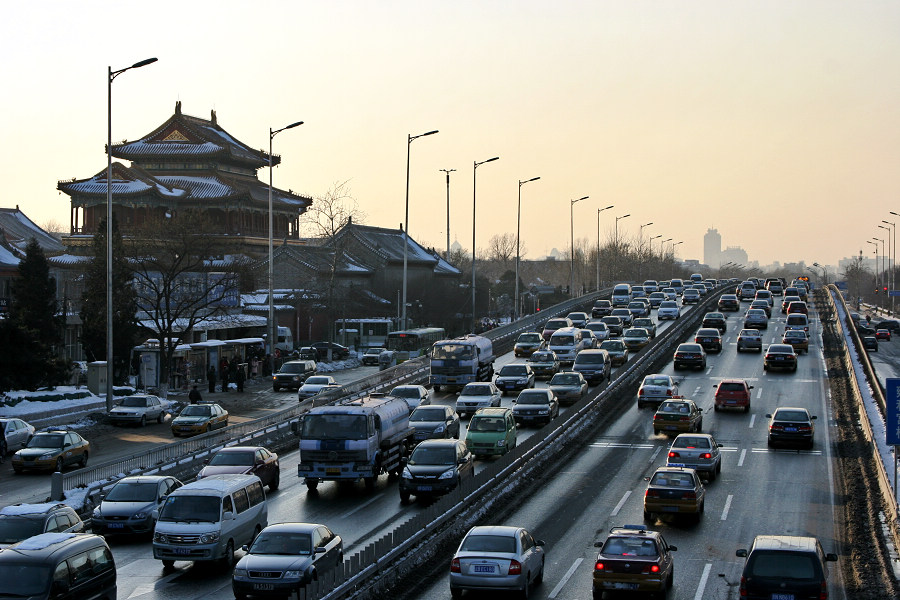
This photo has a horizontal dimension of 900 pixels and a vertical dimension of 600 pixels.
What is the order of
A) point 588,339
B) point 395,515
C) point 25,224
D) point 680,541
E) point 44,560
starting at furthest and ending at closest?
point 25,224, point 588,339, point 395,515, point 680,541, point 44,560

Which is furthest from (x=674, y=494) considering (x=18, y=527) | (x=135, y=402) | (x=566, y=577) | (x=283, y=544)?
(x=135, y=402)

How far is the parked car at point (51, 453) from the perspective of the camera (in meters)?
33.3

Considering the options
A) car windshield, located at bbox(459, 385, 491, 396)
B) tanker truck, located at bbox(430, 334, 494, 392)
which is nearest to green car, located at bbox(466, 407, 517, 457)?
car windshield, located at bbox(459, 385, 491, 396)

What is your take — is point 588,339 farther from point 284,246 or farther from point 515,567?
point 515,567

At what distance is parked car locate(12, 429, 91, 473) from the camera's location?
33.3 m

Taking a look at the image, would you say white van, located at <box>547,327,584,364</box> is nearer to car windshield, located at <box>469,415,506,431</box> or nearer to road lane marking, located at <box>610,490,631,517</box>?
car windshield, located at <box>469,415,506,431</box>

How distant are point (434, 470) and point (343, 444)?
115 inches

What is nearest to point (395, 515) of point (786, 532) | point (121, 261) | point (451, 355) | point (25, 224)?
point (786, 532)

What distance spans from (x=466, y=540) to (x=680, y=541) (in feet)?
22.3

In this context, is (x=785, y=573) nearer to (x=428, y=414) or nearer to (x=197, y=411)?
(x=428, y=414)

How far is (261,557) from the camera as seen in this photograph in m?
19.3

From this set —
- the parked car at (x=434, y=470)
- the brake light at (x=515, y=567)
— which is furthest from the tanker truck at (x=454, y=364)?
the brake light at (x=515, y=567)

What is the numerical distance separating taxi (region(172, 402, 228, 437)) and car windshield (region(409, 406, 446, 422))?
8.58 m

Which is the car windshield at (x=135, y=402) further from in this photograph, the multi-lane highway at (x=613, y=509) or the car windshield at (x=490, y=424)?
the car windshield at (x=490, y=424)
